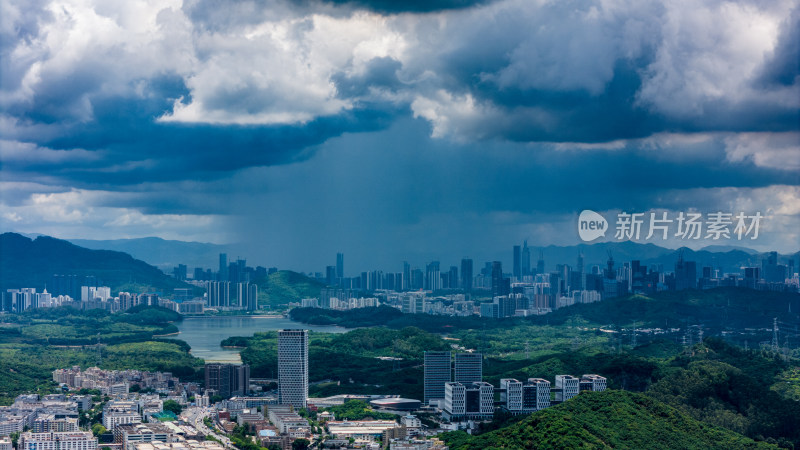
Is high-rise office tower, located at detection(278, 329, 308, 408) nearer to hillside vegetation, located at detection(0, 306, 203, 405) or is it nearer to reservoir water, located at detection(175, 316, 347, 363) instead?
hillside vegetation, located at detection(0, 306, 203, 405)

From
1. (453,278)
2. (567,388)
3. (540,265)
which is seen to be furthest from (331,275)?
(567,388)

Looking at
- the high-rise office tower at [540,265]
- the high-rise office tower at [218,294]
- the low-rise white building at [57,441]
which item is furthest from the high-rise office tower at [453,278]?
the low-rise white building at [57,441]

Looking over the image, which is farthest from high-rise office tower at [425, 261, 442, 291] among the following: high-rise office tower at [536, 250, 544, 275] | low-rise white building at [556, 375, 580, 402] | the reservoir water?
low-rise white building at [556, 375, 580, 402]

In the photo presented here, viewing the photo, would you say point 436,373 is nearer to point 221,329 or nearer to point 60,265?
point 221,329

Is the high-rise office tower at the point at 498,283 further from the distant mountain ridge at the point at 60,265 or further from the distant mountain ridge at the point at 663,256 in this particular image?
the distant mountain ridge at the point at 60,265

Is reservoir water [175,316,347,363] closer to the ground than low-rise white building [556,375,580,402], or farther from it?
closer to the ground

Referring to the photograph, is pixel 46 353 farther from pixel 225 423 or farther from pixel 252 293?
pixel 252 293
